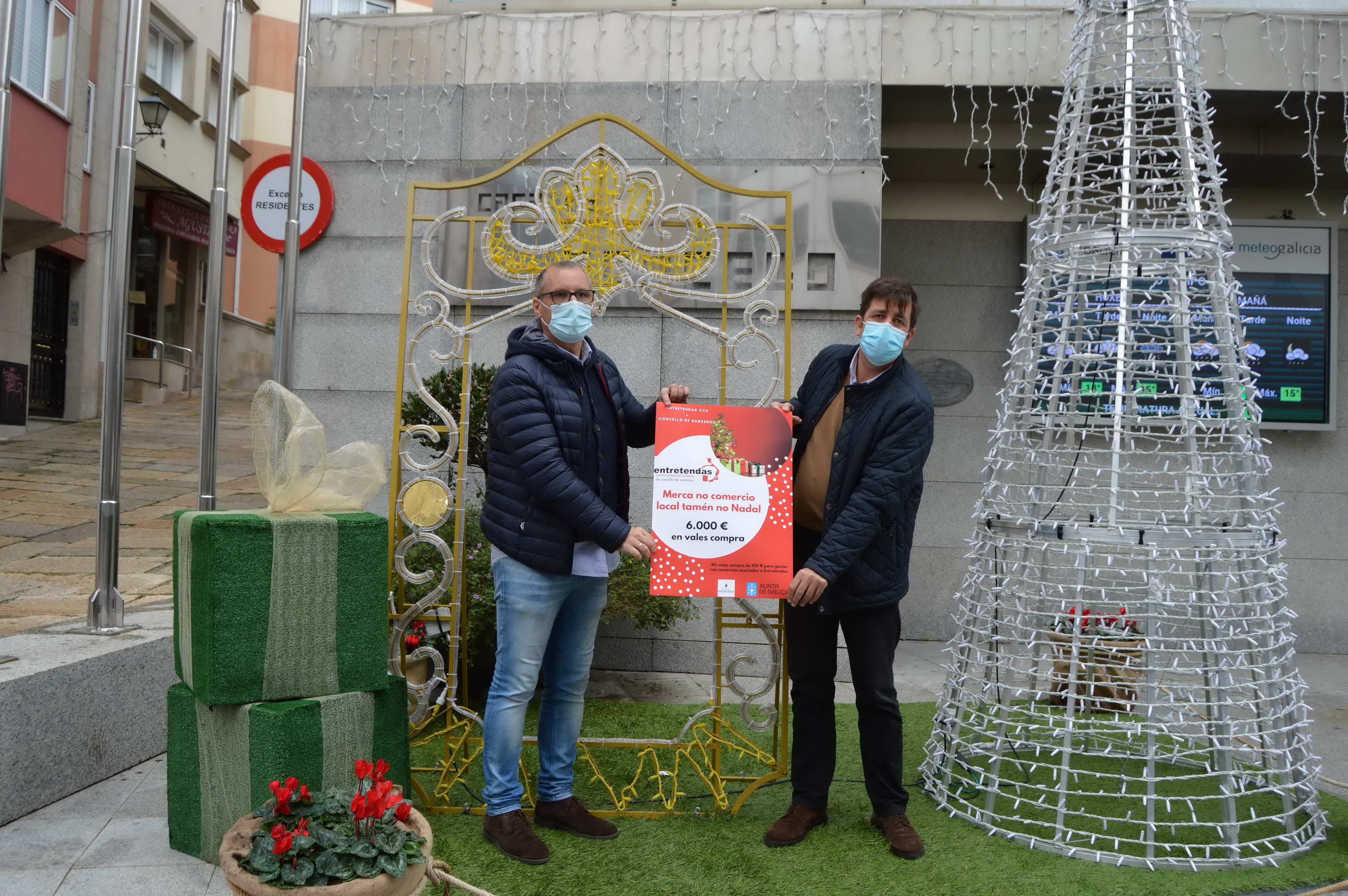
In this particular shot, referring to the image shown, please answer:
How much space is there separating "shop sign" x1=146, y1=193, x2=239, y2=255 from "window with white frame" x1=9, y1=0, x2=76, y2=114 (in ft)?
15.0

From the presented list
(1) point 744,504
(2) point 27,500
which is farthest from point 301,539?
(2) point 27,500

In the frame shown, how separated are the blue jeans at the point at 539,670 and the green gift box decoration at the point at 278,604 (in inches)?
15.7

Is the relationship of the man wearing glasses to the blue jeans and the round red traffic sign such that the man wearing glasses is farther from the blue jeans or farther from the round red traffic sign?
the round red traffic sign

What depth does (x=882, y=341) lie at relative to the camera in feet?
10.5

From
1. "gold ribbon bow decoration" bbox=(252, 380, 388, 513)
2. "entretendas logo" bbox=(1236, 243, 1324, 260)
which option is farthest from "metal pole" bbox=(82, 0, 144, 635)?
"entretendas logo" bbox=(1236, 243, 1324, 260)

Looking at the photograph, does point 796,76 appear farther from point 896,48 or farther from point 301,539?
point 301,539

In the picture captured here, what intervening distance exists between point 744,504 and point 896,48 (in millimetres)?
3861

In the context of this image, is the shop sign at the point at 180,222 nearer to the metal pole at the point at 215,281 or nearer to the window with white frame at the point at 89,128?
the window with white frame at the point at 89,128

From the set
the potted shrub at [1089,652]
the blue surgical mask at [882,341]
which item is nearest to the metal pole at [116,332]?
the blue surgical mask at [882,341]

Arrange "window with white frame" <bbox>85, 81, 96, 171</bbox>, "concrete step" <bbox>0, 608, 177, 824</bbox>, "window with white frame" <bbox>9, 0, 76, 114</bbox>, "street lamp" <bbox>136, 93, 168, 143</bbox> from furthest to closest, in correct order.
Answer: "window with white frame" <bbox>85, 81, 96, 171</bbox> → "street lamp" <bbox>136, 93, 168, 143</bbox> → "window with white frame" <bbox>9, 0, 76, 114</bbox> → "concrete step" <bbox>0, 608, 177, 824</bbox>

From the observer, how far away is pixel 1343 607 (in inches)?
268

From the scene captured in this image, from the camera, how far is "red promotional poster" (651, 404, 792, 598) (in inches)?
128

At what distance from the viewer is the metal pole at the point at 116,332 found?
3920 mm

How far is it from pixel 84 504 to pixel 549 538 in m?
6.52
